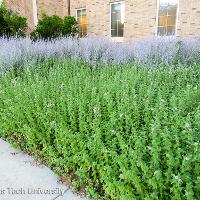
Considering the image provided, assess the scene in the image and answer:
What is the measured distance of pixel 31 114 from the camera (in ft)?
11.5

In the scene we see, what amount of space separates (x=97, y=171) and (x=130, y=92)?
1.71 m

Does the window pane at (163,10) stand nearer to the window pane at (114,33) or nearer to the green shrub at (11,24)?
the window pane at (114,33)

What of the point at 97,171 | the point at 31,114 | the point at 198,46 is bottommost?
the point at 97,171

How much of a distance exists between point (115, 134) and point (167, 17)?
28.5 ft

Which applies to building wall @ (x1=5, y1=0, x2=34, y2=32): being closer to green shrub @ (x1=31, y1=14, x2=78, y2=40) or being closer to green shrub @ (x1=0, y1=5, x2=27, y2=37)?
green shrub @ (x1=31, y1=14, x2=78, y2=40)

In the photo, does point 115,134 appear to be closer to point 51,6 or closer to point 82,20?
point 82,20

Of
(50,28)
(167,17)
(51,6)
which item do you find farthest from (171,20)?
(51,6)

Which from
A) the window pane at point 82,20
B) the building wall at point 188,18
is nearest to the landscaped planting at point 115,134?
the building wall at point 188,18

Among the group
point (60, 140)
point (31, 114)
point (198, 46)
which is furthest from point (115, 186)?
point (198, 46)

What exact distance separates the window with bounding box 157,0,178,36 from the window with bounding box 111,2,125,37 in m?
2.17

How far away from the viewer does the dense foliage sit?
6.79 ft

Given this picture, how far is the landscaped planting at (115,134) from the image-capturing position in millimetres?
2074

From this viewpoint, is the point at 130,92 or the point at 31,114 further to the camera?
the point at 130,92

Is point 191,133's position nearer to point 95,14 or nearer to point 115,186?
point 115,186
